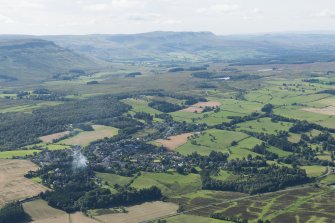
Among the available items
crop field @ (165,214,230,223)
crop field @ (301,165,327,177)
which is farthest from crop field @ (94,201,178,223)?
crop field @ (301,165,327,177)

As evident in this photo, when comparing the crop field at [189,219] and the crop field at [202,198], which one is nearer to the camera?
the crop field at [189,219]

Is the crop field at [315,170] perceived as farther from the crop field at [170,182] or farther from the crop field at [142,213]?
the crop field at [142,213]

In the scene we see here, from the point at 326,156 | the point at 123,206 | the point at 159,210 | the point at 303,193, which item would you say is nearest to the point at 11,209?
the point at 123,206

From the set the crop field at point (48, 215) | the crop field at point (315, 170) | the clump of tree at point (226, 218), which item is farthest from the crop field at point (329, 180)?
the crop field at point (48, 215)

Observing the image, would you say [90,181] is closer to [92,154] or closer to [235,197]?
[92,154]

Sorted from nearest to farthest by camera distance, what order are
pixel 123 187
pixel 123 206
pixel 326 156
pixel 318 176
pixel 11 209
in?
pixel 11 209 < pixel 123 206 < pixel 123 187 < pixel 318 176 < pixel 326 156

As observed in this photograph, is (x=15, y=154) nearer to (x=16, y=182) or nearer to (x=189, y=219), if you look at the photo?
(x=16, y=182)
